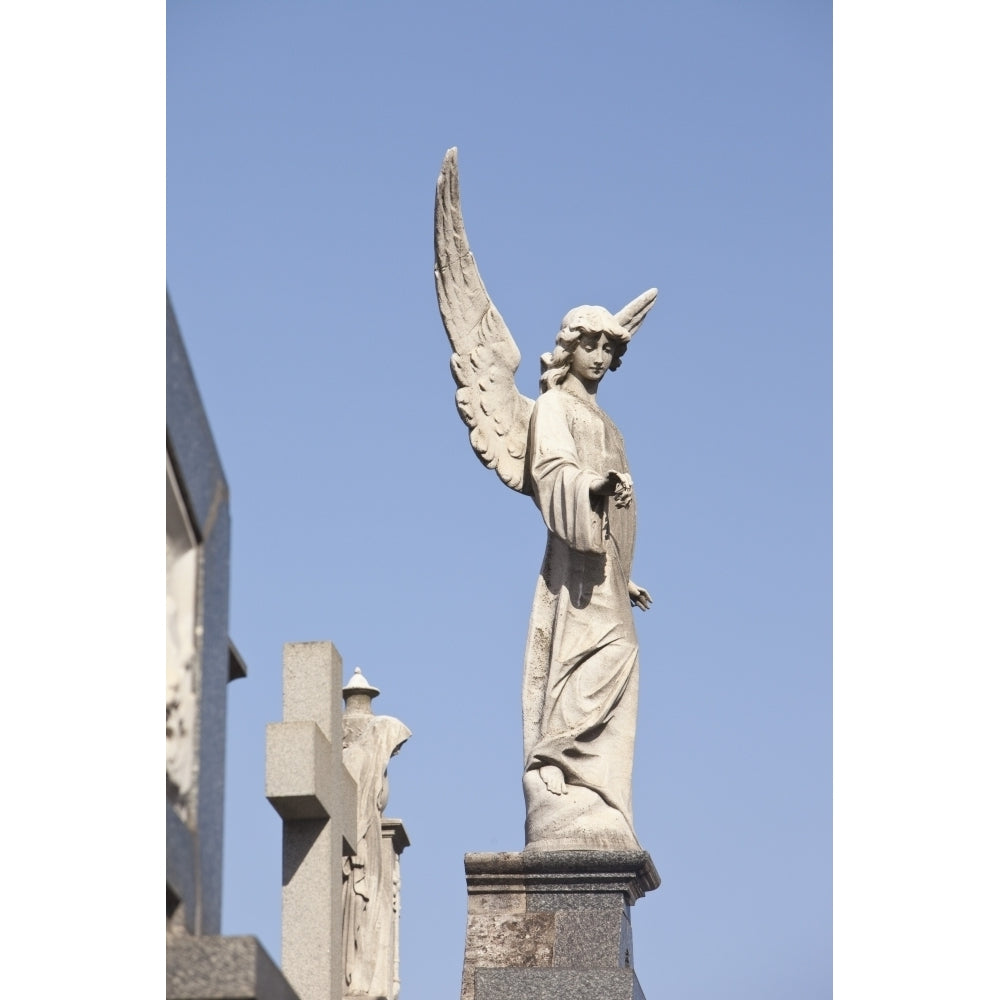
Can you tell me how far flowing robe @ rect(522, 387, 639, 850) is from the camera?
979 cm

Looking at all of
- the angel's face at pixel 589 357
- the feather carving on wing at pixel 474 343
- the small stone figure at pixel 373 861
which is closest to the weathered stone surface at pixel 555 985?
the small stone figure at pixel 373 861

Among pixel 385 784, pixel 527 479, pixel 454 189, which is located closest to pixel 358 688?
pixel 385 784

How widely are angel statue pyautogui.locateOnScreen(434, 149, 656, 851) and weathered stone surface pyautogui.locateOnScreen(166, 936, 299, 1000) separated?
610 centimetres

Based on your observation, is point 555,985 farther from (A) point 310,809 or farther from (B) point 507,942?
(A) point 310,809

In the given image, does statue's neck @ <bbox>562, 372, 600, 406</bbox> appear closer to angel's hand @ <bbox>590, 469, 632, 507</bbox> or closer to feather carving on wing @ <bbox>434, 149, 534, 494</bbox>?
feather carving on wing @ <bbox>434, 149, 534, 494</bbox>

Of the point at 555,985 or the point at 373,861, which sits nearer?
the point at 555,985

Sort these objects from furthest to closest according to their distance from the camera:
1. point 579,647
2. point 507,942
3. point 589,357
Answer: point 589,357 → point 579,647 → point 507,942

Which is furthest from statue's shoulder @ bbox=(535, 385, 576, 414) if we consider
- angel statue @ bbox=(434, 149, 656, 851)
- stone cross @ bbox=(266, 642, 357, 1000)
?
stone cross @ bbox=(266, 642, 357, 1000)

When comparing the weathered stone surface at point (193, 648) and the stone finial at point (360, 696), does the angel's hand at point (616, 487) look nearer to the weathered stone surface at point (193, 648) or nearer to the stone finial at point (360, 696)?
the stone finial at point (360, 696)

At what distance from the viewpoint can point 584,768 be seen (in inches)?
388

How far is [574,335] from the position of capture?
10.4 meters

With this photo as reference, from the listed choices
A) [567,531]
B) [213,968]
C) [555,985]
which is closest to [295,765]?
[213,968]

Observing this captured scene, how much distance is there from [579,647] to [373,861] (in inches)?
55.8

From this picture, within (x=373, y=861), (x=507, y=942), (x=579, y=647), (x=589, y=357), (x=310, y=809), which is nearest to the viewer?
(x=310, y=809)
